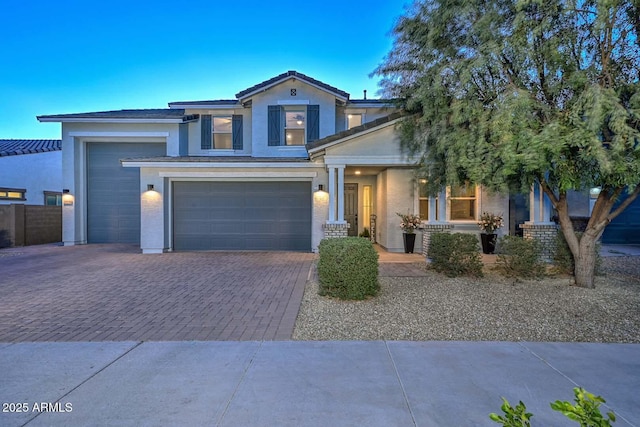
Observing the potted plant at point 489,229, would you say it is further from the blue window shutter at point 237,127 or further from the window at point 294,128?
the blue window shutter at point 237,127

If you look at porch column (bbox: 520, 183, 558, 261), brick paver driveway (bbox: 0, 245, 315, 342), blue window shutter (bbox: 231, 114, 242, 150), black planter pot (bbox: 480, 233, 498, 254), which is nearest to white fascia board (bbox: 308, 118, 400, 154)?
brick paver driveway (bbox: 0, 245, 315, 342)

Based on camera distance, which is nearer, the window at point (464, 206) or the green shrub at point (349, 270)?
the green shrub at point (349, 270)

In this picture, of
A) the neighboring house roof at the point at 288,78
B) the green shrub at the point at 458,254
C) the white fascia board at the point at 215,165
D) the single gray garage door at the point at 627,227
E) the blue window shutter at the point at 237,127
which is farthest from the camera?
the blue window shutter at the point at 237,127

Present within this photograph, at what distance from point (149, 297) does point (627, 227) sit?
57.6ft

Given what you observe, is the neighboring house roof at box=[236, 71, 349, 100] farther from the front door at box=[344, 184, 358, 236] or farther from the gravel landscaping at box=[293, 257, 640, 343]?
the gravel landscaping at box=[293, 257, 640, 343]

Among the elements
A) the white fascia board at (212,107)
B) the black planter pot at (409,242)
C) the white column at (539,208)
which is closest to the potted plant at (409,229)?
the black planter pot at (409,242)

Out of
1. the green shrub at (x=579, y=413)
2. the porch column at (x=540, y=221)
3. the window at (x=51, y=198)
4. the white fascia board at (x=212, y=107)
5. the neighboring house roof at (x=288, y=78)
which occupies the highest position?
the neighboring house roof at (x=288, y=78)

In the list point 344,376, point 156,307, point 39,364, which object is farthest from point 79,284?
point 344,376

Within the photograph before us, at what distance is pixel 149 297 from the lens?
6258mm

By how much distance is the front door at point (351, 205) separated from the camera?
1403cm

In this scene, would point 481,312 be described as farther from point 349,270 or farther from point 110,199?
point 110,199

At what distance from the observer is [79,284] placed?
725 cm

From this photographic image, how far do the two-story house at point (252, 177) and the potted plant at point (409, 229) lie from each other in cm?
39

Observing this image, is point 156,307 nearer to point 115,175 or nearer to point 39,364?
point 39,364
